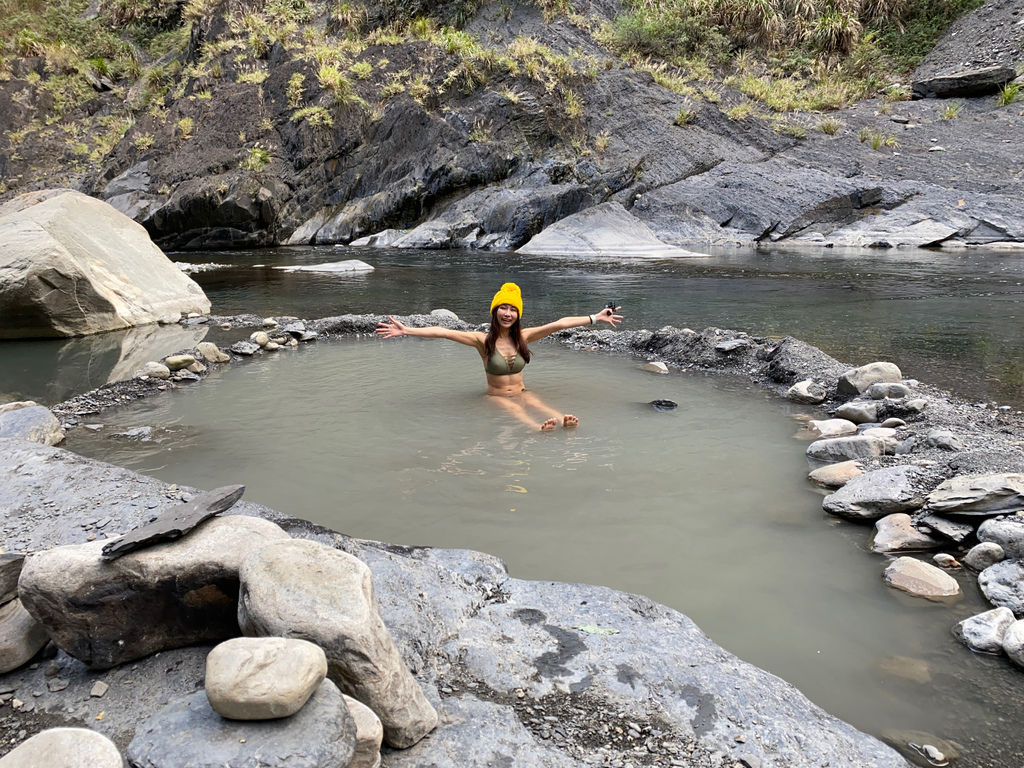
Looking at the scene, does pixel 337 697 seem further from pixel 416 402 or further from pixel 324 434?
pixel 416 402

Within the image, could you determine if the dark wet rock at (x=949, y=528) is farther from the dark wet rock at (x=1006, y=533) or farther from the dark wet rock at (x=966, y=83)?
the dark wet rock at (x=966, y=83)

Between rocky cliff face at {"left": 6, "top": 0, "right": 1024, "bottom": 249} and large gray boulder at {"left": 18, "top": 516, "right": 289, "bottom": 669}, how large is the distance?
18.7 meters

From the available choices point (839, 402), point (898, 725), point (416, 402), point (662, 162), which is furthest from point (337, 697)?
point (662, 162)

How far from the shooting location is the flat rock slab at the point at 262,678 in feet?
5.13

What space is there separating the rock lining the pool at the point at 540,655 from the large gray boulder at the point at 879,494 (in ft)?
0.05

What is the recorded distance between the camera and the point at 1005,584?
109 inches

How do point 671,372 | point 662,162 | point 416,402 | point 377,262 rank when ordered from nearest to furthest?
point 416,402
point 671,372
point 377,262
point 662,162

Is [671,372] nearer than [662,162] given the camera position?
Yes

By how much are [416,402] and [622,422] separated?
6.17 ft

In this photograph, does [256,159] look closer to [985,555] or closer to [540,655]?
[540,655]

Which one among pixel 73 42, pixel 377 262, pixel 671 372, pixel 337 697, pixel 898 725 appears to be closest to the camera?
pixel 337 697

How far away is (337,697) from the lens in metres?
1.66

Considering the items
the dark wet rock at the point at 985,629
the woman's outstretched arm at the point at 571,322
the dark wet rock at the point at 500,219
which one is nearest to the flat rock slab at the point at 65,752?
the dark wet rock at the point at 985,629

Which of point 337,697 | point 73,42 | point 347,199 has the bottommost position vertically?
point 337,697
